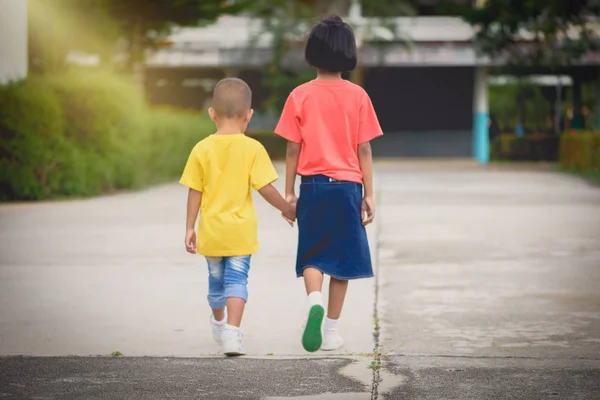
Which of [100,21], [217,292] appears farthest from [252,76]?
[217,292]

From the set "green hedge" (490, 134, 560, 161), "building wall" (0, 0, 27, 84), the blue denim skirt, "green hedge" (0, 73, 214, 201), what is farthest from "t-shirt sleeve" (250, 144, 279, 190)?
"green hedge" (490, 134, 560, 161)

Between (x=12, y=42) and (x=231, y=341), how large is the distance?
16.1 meters

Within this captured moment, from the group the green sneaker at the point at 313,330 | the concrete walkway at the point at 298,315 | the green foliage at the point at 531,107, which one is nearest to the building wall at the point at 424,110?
the green foliage at the point at 531,107

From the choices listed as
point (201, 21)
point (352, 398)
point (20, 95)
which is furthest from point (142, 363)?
point (201, 21)

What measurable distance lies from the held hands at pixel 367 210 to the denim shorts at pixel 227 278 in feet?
2.10

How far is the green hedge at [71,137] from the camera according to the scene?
17.3 meters

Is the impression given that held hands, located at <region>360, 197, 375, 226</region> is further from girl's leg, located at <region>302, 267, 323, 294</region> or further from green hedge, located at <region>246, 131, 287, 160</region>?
green hedge, located at <region>246, 131, 287, 160</region>

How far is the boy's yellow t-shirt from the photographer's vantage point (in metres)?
6.05

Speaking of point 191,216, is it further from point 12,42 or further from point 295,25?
point 295,25

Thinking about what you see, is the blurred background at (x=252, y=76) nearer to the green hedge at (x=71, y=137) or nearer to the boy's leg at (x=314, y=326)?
the green hedge at (x=71, y=137)

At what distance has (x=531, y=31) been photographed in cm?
3450

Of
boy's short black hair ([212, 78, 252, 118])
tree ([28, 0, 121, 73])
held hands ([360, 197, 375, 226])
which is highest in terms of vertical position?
tree ([28, 0, 121, 73])

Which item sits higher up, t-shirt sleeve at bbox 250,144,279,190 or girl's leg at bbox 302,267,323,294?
t-shirt sleeve at bbox 250,144,279,190

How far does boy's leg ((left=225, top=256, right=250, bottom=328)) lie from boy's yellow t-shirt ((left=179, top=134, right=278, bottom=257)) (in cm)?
7
